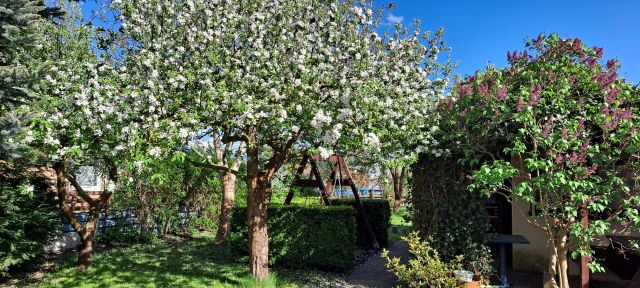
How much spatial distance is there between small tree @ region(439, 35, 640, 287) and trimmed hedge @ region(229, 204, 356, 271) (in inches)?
116

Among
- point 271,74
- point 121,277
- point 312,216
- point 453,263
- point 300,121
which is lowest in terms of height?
point 121,277

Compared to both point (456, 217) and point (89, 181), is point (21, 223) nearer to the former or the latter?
point (89, 181)

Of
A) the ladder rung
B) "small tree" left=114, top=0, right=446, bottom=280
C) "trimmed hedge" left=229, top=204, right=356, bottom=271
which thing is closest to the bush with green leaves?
"small tree" left=114, top=0, right=446, bottom=280

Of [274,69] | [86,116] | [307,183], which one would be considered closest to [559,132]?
[274,69]

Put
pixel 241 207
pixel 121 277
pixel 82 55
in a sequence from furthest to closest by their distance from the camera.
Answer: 1. pixel 241 207
2. pixel 121 277
3. pixel 82 55

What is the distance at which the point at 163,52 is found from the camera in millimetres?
5586

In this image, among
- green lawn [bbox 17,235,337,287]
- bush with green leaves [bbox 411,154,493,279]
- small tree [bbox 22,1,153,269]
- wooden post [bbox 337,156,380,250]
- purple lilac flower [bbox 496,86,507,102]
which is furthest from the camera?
wooden post [bbox 337,156,380,250]

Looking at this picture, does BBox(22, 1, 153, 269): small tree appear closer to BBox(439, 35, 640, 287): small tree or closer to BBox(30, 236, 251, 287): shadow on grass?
BBox(30, 236, 251, 287): shadow on grass

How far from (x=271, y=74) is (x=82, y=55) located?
3784mm

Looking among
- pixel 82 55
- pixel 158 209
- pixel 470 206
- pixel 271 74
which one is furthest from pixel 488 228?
pixel 158 209

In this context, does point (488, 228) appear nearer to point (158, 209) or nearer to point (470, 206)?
point (470, 206)

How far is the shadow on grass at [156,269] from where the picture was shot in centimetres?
718

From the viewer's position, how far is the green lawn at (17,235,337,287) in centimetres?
714

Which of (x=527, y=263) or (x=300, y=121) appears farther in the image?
(x=527, y=263)
